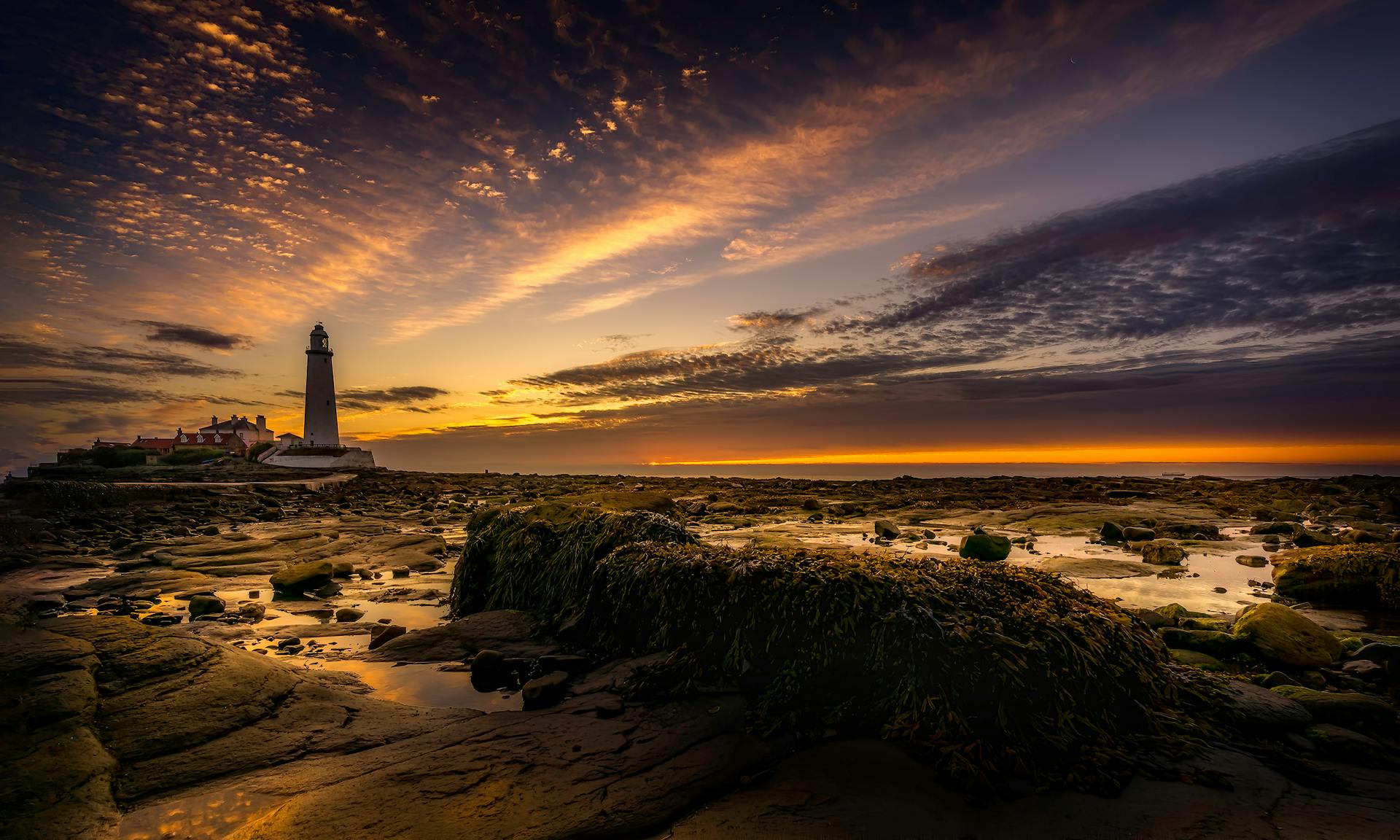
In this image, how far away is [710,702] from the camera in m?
4.53

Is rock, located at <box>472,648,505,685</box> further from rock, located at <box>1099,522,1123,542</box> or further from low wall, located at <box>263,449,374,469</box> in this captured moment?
low wall, located at <box>263,449,374,469</box>

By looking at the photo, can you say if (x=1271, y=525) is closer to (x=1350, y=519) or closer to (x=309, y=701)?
(x=1350, y=519)

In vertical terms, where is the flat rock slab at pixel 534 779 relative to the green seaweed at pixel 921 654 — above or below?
below

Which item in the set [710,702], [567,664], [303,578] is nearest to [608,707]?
[710,702]

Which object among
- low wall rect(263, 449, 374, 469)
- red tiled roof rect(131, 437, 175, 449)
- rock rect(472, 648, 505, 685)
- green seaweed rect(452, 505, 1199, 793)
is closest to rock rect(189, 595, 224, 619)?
rock rect(472, 648, 505, 685)

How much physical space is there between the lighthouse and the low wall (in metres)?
2.41

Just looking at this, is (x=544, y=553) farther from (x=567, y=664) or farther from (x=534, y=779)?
(x=534, y=779)

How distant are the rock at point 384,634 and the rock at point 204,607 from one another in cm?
271

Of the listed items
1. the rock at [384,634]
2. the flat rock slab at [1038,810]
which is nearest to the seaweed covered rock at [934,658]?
the flat rock slab at [1038,810]

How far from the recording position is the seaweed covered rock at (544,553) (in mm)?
7074

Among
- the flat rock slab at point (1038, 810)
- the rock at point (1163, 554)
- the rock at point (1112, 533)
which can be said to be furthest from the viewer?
the rock at point (1112, 533)

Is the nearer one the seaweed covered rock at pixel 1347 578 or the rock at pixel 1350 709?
the rock at pixel 1350 709

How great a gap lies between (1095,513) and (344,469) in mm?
63547

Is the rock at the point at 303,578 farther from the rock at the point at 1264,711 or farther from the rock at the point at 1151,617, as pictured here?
the rock at the point at 1151,617
